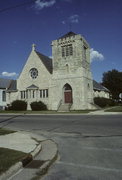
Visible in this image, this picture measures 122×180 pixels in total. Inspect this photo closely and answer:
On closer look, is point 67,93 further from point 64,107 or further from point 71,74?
point 71,74

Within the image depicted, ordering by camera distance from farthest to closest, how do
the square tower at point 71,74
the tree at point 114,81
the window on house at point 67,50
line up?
the tree at point 114,81 < the window on house at point 67,50 < the square tower at point 71,74

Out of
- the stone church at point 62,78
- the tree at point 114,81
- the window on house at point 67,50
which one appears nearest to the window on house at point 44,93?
the stone church at point 62,78

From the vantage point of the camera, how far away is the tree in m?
64.6

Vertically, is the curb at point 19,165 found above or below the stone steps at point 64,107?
below

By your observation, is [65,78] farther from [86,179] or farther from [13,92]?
[86,179]

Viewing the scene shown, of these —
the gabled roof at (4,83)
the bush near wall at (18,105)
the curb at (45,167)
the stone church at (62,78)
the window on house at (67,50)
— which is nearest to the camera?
the curb at (45,167)

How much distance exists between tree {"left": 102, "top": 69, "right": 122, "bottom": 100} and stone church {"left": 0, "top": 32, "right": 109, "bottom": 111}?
2964 centimetres

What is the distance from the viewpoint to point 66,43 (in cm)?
3500

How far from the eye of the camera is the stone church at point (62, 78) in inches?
1315

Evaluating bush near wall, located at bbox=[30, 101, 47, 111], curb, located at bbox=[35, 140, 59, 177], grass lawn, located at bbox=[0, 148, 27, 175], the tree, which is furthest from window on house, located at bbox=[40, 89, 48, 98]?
the tree

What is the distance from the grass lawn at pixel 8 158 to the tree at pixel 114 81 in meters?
61.0

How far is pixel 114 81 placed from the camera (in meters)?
65.1

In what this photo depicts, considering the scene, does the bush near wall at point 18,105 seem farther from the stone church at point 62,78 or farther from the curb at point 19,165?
the curb at point 19,165

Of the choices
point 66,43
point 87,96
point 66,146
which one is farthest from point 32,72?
point 66,146
